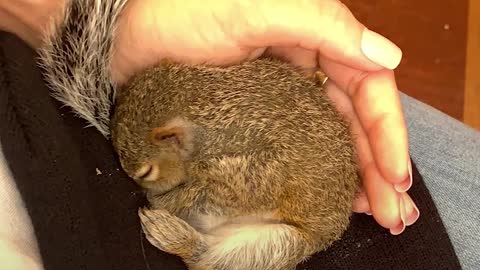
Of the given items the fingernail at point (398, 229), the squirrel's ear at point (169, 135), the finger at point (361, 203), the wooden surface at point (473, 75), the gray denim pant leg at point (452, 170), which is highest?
the squirrel's ear at point (169, 135)

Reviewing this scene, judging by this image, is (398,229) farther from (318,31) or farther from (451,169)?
(318,31)

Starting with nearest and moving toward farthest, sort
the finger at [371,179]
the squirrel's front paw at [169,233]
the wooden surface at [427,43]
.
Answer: the squirrel's front paw at [169,233] → the finger at [371,179] → the wooden surface at [427,43]

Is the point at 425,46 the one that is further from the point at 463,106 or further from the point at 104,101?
the point at 104,101

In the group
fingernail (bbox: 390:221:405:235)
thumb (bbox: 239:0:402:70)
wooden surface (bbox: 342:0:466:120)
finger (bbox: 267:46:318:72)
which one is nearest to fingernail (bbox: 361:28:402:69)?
thumb (bbox: 239:0:402:70)

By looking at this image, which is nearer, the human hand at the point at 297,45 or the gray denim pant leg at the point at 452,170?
the human hand at the point at 297,45

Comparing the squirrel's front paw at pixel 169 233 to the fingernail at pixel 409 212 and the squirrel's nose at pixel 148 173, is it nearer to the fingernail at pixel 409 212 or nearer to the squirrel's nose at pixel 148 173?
the squirrel's nose at pixel 148 173

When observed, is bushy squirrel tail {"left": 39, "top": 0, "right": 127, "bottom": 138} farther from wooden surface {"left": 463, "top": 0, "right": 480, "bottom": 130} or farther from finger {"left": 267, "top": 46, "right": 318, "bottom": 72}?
wooden surface {"left": 463, "top": 0, "right": 480, "bottom": 130}

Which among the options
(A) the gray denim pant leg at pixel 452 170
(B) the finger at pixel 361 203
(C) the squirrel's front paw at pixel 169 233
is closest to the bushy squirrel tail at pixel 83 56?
(C) the squirrel's front paw at pixel 169 233
